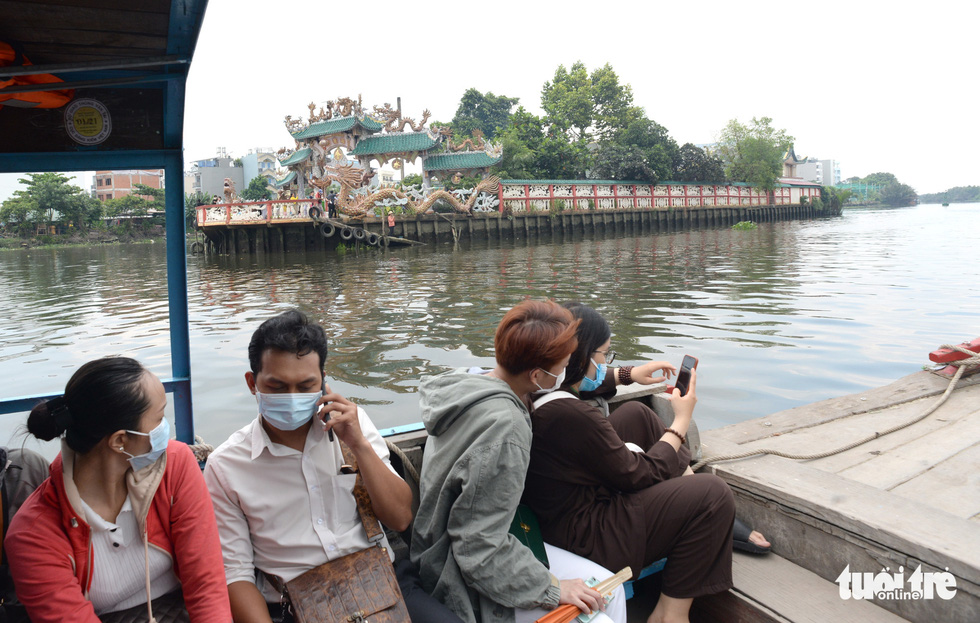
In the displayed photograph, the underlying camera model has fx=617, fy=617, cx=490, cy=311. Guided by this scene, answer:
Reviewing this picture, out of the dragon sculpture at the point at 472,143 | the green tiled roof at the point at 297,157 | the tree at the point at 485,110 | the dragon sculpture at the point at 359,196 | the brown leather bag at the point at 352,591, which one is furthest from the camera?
the tree at the point at 485,110

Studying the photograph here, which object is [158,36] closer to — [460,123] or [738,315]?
[738,315]

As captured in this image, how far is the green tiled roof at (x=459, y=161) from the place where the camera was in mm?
27422

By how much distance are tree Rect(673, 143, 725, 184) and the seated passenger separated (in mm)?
37146

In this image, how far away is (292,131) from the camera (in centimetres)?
2728

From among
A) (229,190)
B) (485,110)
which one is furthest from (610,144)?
(229,190)

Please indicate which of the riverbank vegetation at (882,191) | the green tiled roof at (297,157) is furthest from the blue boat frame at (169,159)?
the riverbank vegetation at (882,191)

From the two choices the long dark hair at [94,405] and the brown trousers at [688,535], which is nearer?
the long dark hair at [94,405]

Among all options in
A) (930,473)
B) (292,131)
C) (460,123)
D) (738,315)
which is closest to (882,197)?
(460,123)

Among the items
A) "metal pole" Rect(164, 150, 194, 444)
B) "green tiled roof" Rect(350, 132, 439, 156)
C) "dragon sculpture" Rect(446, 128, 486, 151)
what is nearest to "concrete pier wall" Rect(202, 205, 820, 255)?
"green tiled roof" Rect(350, 132, 439, 156)

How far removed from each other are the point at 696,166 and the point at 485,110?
60.7 ft

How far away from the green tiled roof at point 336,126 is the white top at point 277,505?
26.1m

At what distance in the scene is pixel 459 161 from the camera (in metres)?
27.6

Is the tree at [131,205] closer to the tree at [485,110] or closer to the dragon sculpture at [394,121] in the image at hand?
the dragon sculpture at [394,121]

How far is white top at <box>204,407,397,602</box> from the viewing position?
159 cm
